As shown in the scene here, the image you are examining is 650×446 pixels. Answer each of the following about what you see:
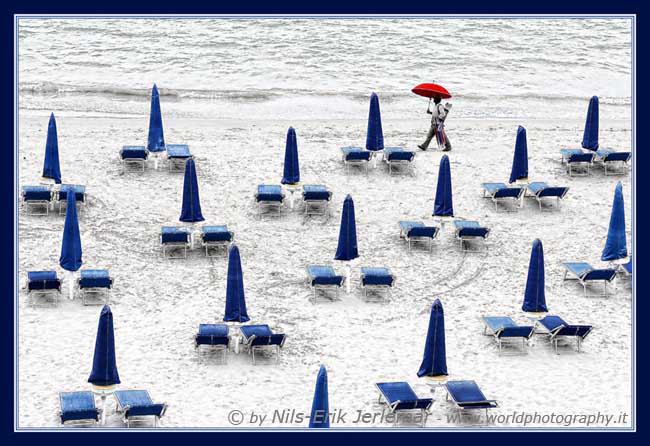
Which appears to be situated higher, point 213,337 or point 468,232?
point 468,232

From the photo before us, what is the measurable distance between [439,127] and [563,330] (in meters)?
10.4

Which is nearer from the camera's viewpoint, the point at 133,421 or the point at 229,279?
the point at 133,421

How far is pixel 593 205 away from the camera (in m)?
32.4

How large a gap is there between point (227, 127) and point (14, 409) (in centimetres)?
1587

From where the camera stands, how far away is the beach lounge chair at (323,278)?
1080 inches

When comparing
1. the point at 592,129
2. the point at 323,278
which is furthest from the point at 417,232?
the point at 592,129

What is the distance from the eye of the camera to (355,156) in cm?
3338

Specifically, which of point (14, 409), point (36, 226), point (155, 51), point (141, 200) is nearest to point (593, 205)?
point (141, 200)

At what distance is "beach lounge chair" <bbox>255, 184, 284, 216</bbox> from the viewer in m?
31.0

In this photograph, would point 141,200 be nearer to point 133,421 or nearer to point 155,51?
point 133,421

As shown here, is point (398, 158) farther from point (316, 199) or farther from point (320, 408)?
point (320, 408)

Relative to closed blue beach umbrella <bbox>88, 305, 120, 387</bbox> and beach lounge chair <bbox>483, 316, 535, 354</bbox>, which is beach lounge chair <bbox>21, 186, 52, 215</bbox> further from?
beach lounge chair <bbox>483, 316, 535, 354</bbox>

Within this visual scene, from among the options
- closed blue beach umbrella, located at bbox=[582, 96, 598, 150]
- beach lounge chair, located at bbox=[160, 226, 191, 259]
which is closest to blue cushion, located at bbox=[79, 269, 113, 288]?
beach lounge chair, located at bbox=[160, 226, 191, 259]

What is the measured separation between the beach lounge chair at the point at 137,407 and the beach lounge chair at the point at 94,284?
151 inches
